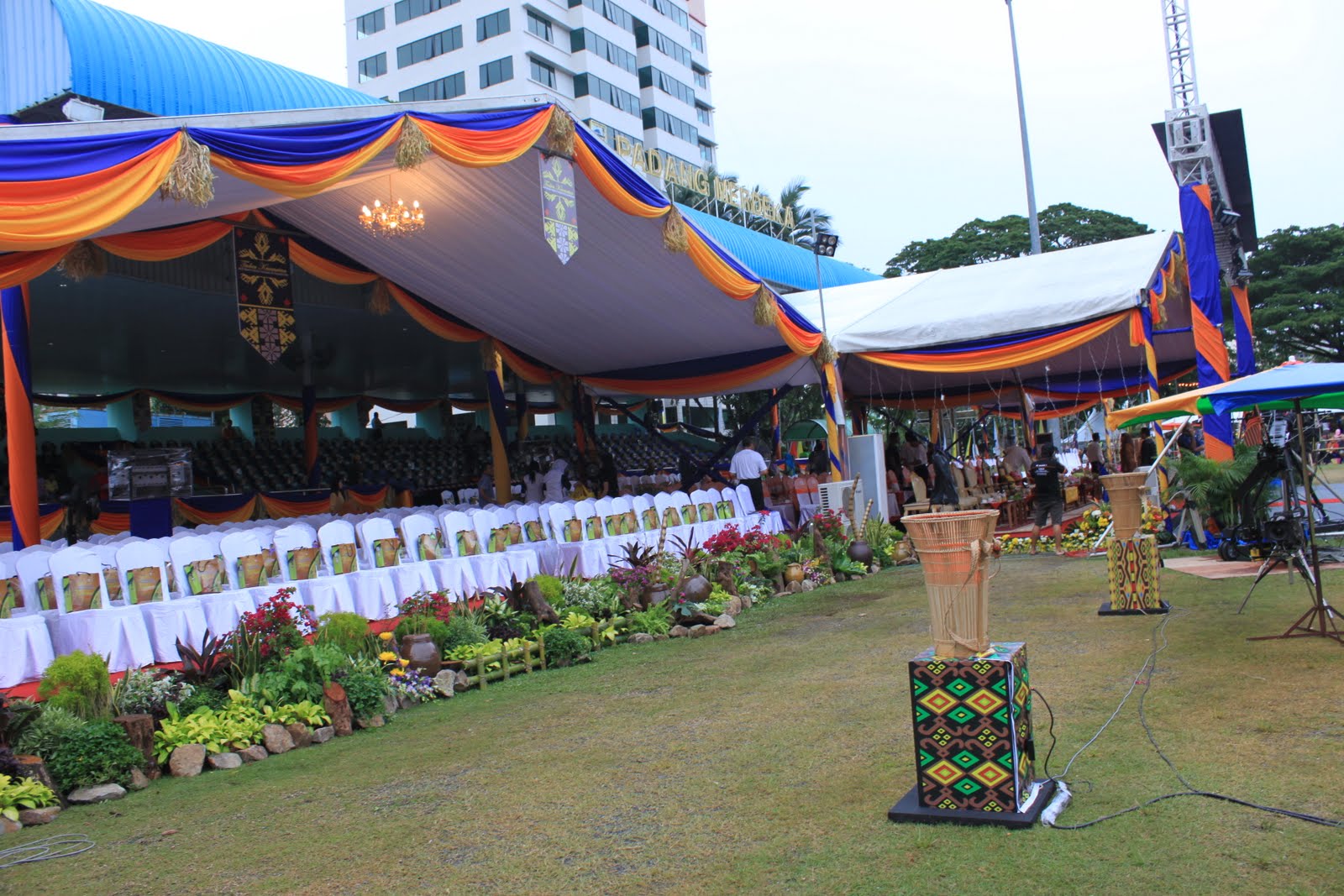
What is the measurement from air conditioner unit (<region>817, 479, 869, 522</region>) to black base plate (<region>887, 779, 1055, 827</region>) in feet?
27.4

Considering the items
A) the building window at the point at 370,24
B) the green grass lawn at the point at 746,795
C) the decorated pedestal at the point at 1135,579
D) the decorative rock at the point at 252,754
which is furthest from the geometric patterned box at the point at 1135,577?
the building window at the point at 370,24

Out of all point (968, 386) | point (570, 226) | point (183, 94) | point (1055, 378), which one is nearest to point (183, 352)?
point (183, 94)

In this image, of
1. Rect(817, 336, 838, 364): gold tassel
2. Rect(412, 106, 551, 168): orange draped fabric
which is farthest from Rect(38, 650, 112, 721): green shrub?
Rect(817, 336, 838, 364): gold tassel

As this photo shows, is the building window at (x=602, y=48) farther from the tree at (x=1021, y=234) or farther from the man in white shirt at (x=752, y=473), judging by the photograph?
the man in white shirt at (x=752, y=473)

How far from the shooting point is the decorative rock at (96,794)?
4.44 meters

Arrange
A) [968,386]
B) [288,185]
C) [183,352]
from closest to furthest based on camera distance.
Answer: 1. [288,185]
2. [183,352]
3. [968,386]

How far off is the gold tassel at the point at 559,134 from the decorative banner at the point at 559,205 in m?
0.11

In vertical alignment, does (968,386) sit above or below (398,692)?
above

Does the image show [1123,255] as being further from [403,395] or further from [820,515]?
[403,395]

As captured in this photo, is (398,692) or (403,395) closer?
(398,692)

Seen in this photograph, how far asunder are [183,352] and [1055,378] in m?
15.5

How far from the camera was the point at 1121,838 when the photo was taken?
122 inches

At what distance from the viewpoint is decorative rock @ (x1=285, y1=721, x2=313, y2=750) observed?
5234mm

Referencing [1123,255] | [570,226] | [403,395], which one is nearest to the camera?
[570,226]
